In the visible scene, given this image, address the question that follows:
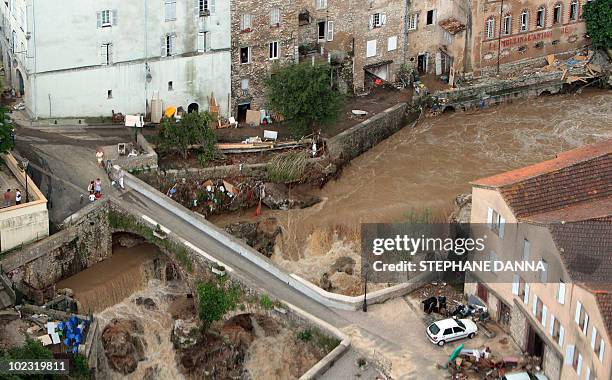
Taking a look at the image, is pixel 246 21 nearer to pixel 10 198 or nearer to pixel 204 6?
pixel 204 6

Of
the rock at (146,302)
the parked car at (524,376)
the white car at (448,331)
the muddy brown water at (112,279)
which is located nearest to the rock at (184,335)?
the rock at (146,302)

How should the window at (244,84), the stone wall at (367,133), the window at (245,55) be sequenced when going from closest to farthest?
the stone wall at (367,133) < the window at (245,55) < the window at (244,84)

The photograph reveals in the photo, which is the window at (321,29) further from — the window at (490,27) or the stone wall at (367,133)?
the window at (490,27)

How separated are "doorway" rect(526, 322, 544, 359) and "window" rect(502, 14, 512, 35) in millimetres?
35549

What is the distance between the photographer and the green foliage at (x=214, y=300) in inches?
3071

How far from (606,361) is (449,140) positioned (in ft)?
111

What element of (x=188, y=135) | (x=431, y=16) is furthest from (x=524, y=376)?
(x=431, y=16)

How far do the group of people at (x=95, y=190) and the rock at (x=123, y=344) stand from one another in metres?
7.96

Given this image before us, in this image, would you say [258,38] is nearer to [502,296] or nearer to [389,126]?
[389,126]

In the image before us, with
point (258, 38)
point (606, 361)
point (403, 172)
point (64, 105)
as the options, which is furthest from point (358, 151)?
point (606, 361)

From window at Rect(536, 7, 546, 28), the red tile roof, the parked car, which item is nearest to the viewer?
the parked car

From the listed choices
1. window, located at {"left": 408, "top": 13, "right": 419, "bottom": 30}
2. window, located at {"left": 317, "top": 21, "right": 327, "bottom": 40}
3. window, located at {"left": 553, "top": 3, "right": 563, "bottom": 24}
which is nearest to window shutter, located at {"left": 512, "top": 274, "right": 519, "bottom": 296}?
window, located at {"left": 317, "top": 21, "right": 327, "bottom": 40}

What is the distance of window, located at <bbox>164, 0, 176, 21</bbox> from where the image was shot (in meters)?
90.3

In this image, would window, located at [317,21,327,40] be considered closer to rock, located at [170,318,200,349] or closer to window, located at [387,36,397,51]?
window, located at [387,36,397,51]
